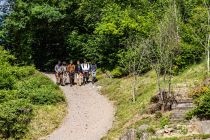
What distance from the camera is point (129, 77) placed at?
119 feet

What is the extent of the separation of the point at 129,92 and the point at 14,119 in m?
8.34

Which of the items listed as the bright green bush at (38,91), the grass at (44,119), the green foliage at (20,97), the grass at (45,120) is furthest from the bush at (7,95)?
the grass at (45,120)

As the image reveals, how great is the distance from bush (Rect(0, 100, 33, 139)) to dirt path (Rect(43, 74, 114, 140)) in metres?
1.56

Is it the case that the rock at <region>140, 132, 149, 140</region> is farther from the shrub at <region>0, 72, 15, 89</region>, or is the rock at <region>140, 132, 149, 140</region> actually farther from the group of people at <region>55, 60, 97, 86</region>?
the group of people at <region>55, 60, 97, 86</region>

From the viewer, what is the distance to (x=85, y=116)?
97.0 ft

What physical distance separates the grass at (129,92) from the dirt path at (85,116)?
21.5 inches

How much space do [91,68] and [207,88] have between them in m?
13.5

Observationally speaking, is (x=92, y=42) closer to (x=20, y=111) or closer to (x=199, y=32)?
(x=199, y=32)

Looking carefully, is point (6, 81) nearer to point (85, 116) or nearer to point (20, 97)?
point (20, 97)

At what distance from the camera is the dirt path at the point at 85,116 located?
2650 centimetres

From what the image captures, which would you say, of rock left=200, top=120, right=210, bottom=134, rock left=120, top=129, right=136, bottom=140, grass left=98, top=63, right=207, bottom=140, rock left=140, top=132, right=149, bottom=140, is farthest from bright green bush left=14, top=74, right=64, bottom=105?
rock left=200, top=120, right=210, bottom=134

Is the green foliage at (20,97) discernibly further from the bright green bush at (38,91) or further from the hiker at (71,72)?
the hiker at (71,72)

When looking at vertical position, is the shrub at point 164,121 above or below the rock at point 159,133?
above

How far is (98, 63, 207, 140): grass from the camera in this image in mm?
26594
